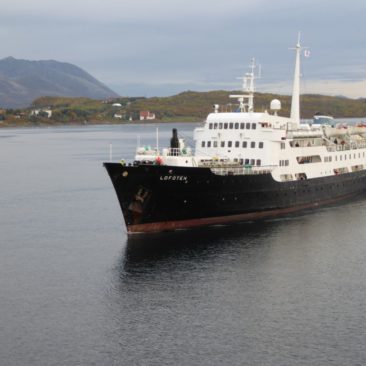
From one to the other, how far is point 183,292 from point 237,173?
1641 cm

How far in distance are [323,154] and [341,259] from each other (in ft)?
68.8

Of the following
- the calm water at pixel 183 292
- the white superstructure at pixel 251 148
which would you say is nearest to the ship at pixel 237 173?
the white superstructure at pixel 251 148

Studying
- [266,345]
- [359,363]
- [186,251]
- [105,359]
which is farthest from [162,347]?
[186,251]

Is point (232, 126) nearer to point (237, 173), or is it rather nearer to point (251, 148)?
point (251, 148)

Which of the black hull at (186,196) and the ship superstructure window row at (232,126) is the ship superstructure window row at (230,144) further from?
the black hull at (186,196)

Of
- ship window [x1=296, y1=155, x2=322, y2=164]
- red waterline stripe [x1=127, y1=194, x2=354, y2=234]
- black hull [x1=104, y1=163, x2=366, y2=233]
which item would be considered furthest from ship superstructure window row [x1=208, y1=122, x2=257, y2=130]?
red waterline stripe [x1=127, y1=194, x2=354, y2=234]

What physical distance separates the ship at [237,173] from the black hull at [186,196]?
7cm

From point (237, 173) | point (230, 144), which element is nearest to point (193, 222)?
point (237, 173)

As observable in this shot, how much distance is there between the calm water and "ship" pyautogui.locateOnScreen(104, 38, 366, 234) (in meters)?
1.57

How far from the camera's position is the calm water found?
2796cm

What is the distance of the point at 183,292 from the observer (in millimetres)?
34906

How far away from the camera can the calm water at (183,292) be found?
28.0m

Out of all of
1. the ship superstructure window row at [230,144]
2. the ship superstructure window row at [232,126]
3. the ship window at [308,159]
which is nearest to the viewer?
the ship superstructure window row at [230,144]

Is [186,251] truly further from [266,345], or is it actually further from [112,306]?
[266,345]
